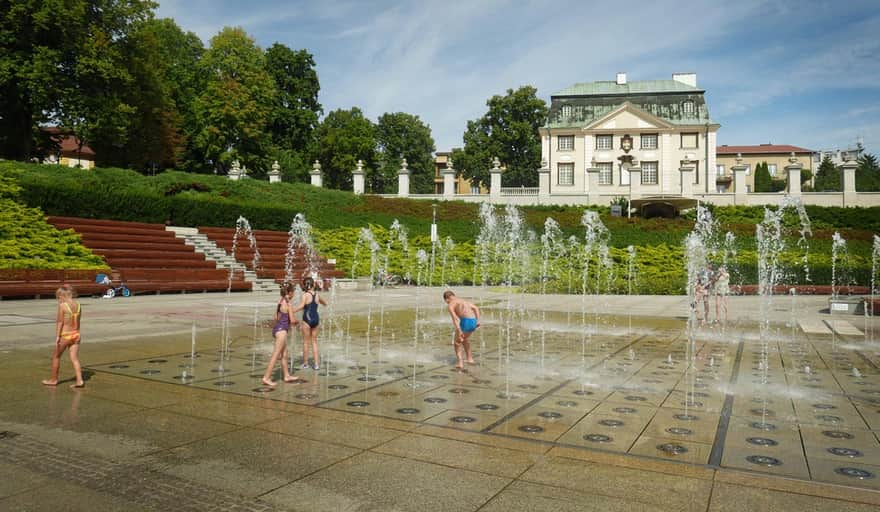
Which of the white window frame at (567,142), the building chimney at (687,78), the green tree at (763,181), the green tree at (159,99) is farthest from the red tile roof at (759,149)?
the green tree at (159,99)

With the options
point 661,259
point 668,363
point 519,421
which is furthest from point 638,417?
point 661,259

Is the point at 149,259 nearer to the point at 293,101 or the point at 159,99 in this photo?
the point at 159,99

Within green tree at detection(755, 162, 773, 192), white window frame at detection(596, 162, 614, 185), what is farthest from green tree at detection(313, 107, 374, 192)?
green tree at detection(755, 162, 773, 192)

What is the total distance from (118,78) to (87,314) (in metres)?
29.6

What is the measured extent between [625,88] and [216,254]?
192 feet

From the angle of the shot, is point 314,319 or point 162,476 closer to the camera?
point 162,476

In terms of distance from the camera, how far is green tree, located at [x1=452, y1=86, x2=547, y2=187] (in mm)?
73812

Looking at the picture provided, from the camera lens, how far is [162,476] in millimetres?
4680

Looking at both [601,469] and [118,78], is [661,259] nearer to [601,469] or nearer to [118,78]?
[601,469]

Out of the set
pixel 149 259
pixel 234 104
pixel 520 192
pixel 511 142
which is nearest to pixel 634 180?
pixel 520 192

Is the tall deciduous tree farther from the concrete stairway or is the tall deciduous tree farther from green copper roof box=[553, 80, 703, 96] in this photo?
the concrete stairway

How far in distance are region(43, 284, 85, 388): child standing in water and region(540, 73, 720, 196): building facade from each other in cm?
5953

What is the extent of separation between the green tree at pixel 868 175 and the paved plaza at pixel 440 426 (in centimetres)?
8603

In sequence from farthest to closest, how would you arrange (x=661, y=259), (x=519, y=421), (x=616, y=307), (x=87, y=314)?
(x=661, y=259)
(x=616, y=307)
(x=87, y=314)
(x=519, y=421)
